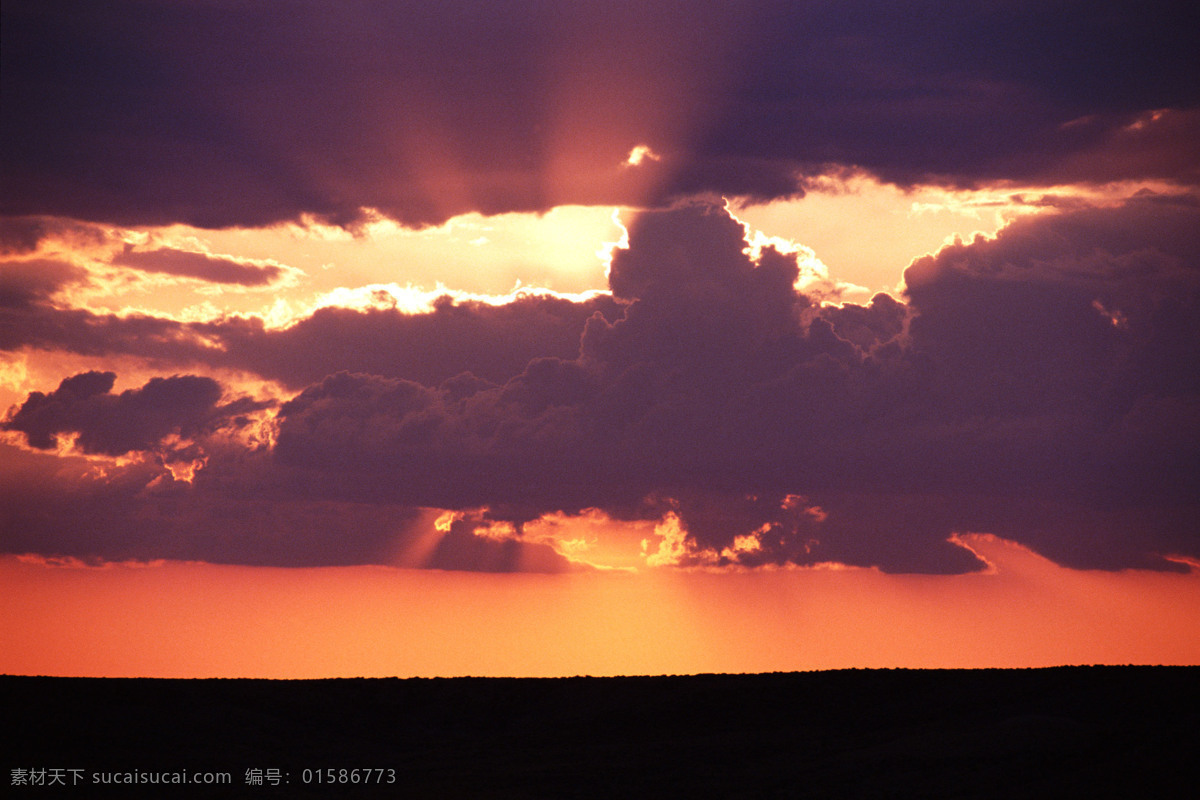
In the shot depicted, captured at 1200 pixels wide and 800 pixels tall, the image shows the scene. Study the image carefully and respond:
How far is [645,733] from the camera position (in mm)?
77312

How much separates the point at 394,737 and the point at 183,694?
50.7 feet

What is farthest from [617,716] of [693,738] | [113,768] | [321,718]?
[113,768]

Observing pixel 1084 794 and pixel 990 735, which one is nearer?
pixel 1084 794

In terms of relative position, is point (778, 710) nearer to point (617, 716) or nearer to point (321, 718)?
point (617, 716)

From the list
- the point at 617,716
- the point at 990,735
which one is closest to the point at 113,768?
the point at 617,716

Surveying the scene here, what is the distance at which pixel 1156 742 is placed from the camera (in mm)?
57375

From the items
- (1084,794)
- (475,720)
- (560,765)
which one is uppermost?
(475,720)

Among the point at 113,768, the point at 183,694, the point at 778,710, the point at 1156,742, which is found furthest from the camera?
the point at 183,694

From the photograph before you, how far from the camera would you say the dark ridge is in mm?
57531

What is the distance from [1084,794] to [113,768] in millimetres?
49003

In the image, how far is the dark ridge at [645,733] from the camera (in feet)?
189

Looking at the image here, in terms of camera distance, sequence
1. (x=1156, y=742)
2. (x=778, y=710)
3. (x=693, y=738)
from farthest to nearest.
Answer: (x=778, y=710)
(x=693, y=738)
(x=1156, y=742)

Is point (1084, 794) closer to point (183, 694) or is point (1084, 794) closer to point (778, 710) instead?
point (778, 710)

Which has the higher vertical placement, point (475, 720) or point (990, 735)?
point (475, 720)
